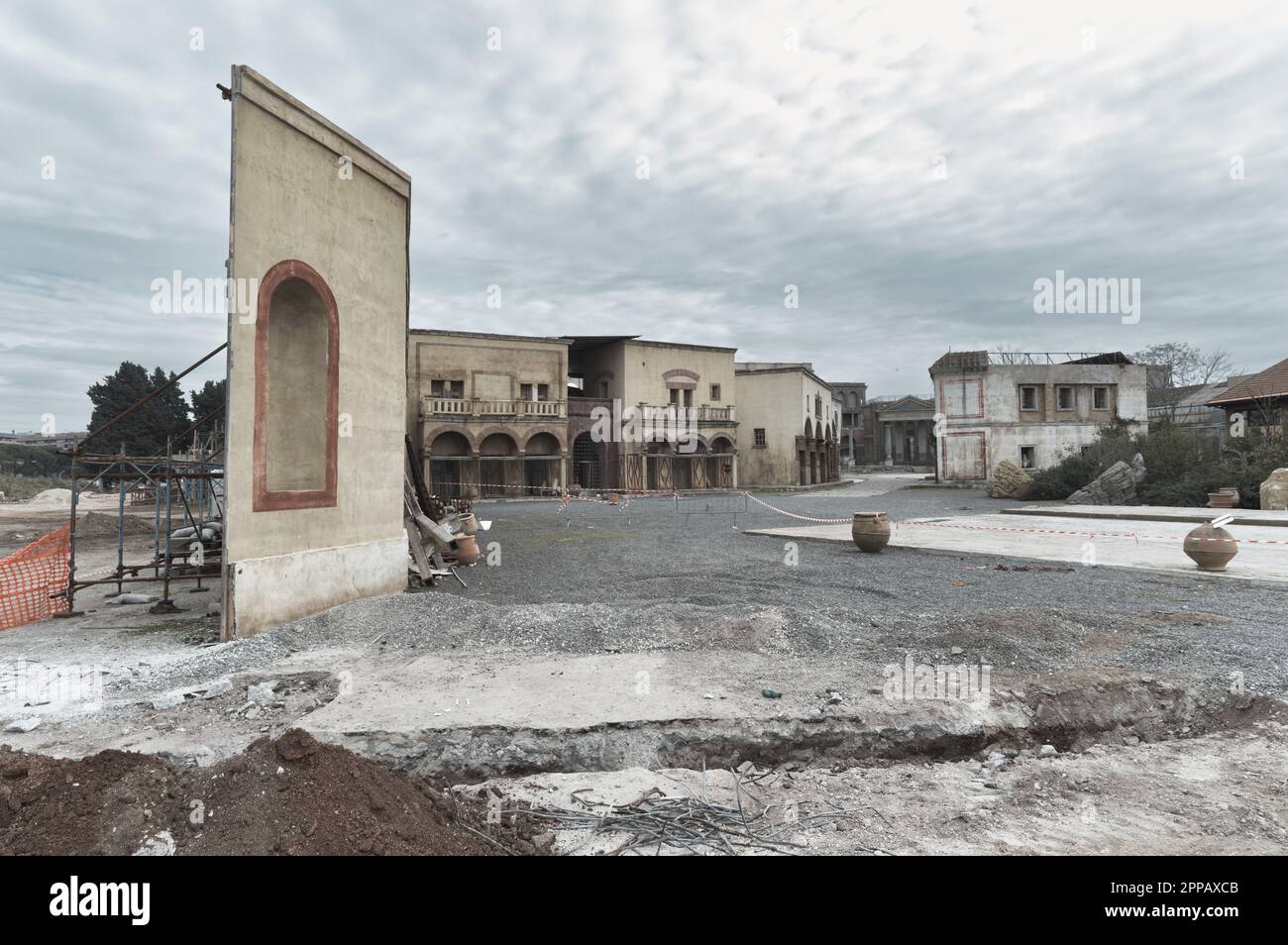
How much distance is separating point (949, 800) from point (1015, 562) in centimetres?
993

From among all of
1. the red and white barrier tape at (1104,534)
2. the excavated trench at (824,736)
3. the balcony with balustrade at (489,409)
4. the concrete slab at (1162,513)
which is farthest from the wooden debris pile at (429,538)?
the balcony with balustrade at (489,409)

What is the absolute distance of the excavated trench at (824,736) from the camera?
4.83 m

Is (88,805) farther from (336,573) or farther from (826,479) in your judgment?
(826,479)

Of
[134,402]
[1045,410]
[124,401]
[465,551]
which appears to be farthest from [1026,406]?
[124,401]

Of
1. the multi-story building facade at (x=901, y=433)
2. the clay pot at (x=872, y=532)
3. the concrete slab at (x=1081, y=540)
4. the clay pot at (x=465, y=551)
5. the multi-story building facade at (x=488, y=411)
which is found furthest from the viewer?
the multi-story building facade at (x=901, y=433)

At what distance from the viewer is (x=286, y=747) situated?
4016 mm

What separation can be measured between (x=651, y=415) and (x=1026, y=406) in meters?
23.0

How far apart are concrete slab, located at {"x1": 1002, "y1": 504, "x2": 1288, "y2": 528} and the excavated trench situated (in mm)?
16055

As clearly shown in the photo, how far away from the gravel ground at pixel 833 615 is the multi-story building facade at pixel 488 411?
25.9m

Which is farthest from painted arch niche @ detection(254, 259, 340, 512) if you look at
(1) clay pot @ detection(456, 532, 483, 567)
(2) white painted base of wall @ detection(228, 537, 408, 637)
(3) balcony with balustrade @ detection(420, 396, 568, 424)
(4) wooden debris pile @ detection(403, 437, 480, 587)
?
(3) balcony with balustrade @ detection(420, 396, 568, 424)

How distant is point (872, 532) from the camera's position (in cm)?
1423

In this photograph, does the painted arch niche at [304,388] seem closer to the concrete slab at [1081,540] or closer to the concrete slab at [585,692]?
the concrete slab at [585,692]
